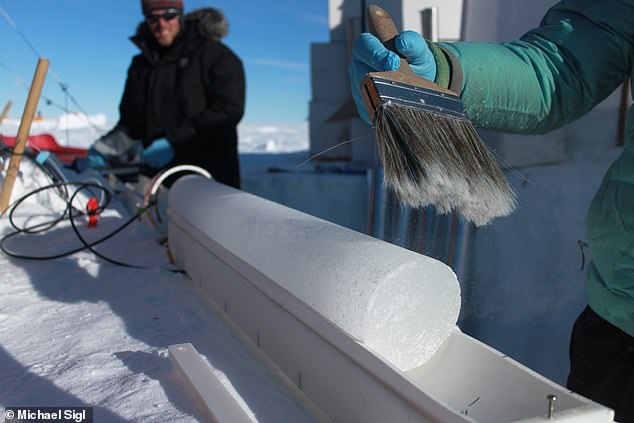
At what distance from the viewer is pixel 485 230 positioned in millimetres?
1704

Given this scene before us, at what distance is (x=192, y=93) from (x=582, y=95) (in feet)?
5.76

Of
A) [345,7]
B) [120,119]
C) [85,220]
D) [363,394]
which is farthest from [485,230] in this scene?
[345,7]

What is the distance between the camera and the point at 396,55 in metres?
0.78

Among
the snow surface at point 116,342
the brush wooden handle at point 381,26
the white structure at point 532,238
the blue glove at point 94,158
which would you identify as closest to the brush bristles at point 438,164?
the brush wooden handle at point 381,26

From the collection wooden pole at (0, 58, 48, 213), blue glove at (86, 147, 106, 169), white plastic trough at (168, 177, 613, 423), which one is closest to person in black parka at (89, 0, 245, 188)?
blue glove at (86, 147, 106, 169)

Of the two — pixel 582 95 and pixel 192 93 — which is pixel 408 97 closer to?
pixel 582 95

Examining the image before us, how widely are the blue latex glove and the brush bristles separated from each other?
0.30ft

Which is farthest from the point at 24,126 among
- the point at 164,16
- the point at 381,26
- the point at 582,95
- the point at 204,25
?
the point at 582,95

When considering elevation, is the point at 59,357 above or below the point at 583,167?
below

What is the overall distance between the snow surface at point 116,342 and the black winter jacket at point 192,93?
892mm

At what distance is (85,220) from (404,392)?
1733mm

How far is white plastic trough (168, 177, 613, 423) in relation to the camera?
588mm

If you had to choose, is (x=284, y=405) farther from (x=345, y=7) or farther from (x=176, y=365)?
(x=345, y=7)

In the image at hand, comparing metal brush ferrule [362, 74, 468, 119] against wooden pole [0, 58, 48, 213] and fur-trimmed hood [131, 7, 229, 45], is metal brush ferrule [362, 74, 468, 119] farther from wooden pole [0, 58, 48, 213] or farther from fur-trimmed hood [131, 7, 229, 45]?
fur-trimmed hood [131, 7, 229, 45]
